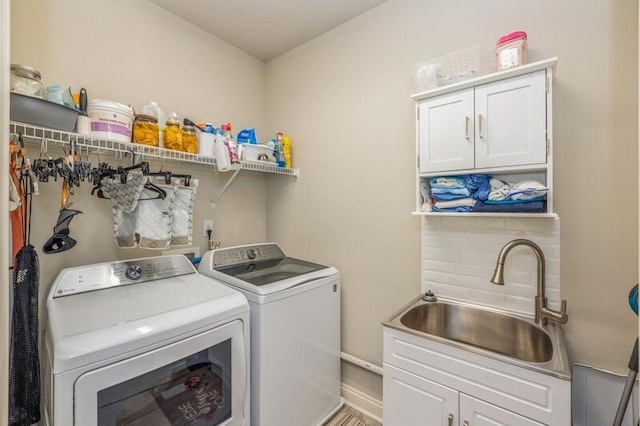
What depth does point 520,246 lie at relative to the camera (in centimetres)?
141

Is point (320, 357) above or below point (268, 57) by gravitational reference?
below

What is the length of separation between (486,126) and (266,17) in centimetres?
162

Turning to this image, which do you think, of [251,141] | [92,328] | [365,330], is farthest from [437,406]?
[251,141]

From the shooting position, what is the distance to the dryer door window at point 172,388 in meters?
0.96

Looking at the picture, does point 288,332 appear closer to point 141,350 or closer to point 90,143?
point 141,350

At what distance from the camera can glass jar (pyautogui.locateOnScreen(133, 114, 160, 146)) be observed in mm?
1523

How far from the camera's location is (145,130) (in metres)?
1.53

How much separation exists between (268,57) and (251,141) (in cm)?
91

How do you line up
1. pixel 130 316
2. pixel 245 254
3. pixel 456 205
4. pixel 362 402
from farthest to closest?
pixel 245 254 → pixel 362 402 → pixel 456 205 → pixel 130 316

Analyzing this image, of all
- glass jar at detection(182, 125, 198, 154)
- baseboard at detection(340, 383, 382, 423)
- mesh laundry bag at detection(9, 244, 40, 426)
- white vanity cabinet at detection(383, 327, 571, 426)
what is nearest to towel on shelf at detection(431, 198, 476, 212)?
white vanity cabinet at detection(383, 327, 571, 426)

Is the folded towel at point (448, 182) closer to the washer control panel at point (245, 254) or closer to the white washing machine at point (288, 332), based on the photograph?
the white washing machine at point (288, 332)

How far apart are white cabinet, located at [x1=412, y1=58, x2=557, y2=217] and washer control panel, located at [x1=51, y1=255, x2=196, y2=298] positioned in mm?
1463

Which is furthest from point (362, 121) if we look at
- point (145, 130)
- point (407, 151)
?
point (145, 130)

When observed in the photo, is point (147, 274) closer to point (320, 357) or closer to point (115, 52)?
point (320, 357)
